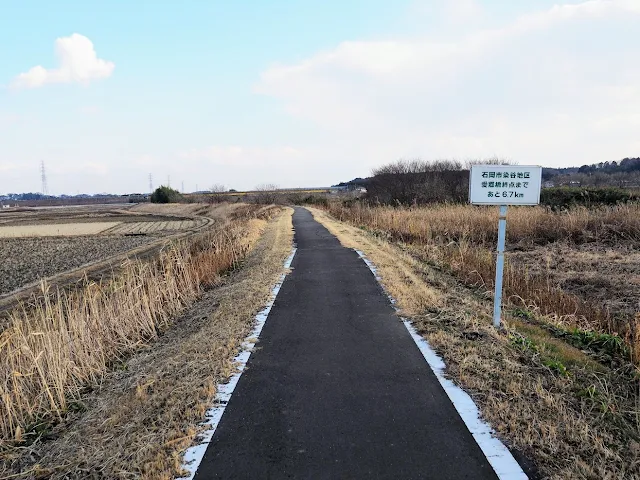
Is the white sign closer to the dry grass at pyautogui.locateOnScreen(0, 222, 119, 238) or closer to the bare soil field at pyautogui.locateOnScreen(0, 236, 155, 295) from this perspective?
the bare soil field at pyautogui.locateOnScreen(0, 236, 155, 295)

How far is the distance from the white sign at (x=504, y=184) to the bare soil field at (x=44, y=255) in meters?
16.3

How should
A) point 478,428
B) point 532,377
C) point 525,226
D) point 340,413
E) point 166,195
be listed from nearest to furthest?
point 478,428 → point 340,413 → point 532,377 → point 525,226 → point 166,195

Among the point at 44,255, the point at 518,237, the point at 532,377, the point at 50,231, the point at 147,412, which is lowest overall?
the point at 50,231

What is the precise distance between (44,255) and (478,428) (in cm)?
2669

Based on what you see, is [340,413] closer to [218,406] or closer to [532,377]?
[218,406]

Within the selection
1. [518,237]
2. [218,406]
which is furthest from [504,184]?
[518,237]

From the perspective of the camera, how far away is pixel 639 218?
1571 centimetres

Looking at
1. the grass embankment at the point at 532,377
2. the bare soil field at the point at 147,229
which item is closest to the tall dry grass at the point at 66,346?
the grass embankment at the point at 532,377

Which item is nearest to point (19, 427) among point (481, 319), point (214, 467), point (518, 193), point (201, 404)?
point (201, 404)

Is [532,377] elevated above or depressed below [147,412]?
above

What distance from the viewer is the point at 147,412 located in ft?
12.8

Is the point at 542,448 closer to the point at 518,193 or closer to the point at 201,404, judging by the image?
the point at 201,404

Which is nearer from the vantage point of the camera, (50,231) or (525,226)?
(525,226)

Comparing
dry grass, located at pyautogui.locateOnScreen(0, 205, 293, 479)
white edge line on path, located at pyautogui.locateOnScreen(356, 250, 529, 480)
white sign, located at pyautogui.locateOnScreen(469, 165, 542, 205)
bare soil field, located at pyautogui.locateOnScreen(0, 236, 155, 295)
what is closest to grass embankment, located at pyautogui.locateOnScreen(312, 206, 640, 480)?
white edge line on path, located at pyautogui.locateOnScreen(356, 250, 529, 480)
